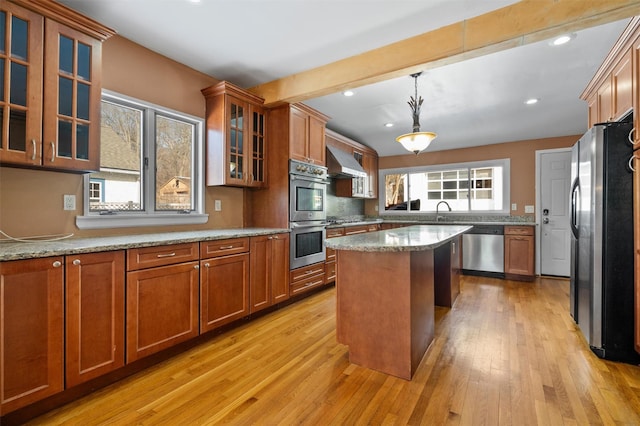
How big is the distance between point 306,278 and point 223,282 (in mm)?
1307

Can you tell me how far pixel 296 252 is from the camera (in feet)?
11.5

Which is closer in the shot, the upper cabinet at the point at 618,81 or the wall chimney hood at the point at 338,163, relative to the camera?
the upper cabinet at the point at 618,81

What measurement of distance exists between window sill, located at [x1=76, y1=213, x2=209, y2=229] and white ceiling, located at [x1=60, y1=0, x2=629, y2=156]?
1506 millimetres

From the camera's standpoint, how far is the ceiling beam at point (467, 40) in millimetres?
1864

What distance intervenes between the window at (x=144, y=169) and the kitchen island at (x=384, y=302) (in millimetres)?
1725

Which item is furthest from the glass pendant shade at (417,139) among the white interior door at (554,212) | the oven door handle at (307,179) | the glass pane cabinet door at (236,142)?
the white interior door at (554,212)

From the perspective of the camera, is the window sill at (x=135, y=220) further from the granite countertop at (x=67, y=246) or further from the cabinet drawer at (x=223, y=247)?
the cabinet drawer at (x=223, y=247)

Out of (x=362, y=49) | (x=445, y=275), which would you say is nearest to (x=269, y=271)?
(x=445, y=275)

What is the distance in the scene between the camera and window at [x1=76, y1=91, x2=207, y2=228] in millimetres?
2418

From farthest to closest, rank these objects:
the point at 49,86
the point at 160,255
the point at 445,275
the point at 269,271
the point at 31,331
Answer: the point at 445,275 < the point at 269,271 < the point at 160,255 < the point at 49,86 < the point at 31,331

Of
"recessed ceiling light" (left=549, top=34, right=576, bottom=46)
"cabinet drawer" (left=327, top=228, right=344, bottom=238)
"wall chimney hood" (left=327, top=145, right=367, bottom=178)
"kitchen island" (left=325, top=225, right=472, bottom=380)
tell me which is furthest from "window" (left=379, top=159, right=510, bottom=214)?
"kitchen island" (left=325, top=225, right=472, bottom=380)

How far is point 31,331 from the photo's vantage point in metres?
1.53

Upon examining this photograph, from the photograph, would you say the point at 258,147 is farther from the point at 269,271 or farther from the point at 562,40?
the point at 562,40

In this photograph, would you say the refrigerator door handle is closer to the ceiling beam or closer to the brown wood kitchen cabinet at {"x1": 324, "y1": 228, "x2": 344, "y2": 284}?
the ceiling beam
